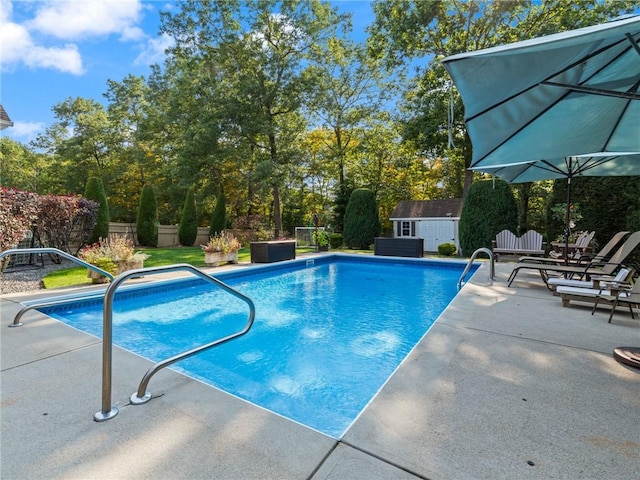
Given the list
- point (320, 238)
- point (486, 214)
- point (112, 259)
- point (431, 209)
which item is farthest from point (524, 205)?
point (112, 259)

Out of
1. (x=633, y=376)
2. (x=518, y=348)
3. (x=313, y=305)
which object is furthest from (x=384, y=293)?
(x=633, y=376)

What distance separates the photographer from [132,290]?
6734mm

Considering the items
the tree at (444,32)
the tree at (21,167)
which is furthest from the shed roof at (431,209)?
the tree at (21,167)

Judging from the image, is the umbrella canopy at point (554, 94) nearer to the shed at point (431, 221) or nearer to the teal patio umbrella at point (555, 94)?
the teal patio umbrella at point (555, 94)

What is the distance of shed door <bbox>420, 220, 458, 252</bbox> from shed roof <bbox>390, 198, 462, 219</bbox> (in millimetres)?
386

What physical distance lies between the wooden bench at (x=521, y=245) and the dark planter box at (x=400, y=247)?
3.06 m

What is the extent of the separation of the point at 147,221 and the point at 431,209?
49.8 feet

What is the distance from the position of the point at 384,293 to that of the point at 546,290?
10.6 ft

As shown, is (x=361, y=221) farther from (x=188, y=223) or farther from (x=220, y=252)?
(x=188, y=223)

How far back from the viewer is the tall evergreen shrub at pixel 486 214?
42.0 ft

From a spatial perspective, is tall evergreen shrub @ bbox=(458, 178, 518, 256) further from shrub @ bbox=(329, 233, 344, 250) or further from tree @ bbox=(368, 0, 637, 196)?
shrub @ bbox=(329, 233, 344, 250)

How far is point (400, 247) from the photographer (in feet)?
42.5

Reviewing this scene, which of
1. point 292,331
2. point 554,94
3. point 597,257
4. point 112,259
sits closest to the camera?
point 554,94

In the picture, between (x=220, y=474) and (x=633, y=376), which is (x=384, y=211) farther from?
(x=220, y=474)
